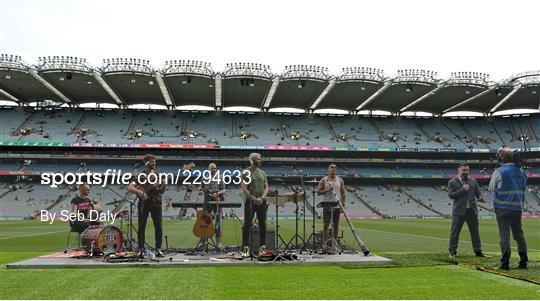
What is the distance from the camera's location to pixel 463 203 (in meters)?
9.57

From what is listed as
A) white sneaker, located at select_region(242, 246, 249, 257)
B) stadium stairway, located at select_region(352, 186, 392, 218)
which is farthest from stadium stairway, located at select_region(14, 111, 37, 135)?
white sneaker, located at select_region(242, 246, 249, 257)

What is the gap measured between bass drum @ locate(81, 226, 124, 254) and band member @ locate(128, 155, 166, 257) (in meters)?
0.76

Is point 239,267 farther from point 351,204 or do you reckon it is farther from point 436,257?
point 351,204

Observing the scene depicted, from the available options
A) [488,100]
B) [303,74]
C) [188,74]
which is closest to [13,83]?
[188,74]

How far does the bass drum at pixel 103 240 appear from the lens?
9.05 metres

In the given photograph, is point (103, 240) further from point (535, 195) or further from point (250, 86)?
point (535, 195)

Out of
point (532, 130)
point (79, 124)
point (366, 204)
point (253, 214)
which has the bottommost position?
point (366, 204)

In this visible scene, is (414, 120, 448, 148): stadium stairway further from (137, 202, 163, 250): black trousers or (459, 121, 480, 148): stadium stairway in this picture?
(137, 202, 163, 250): black trousers

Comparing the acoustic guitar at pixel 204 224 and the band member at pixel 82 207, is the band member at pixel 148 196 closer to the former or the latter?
the acoustic guitar at pixel 204 224

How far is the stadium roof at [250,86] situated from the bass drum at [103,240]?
110ft

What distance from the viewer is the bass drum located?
9055 millimetres

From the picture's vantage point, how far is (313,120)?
→ 56.7m

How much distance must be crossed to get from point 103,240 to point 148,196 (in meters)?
1.35

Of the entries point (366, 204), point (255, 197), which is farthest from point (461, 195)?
point (366, 204)
